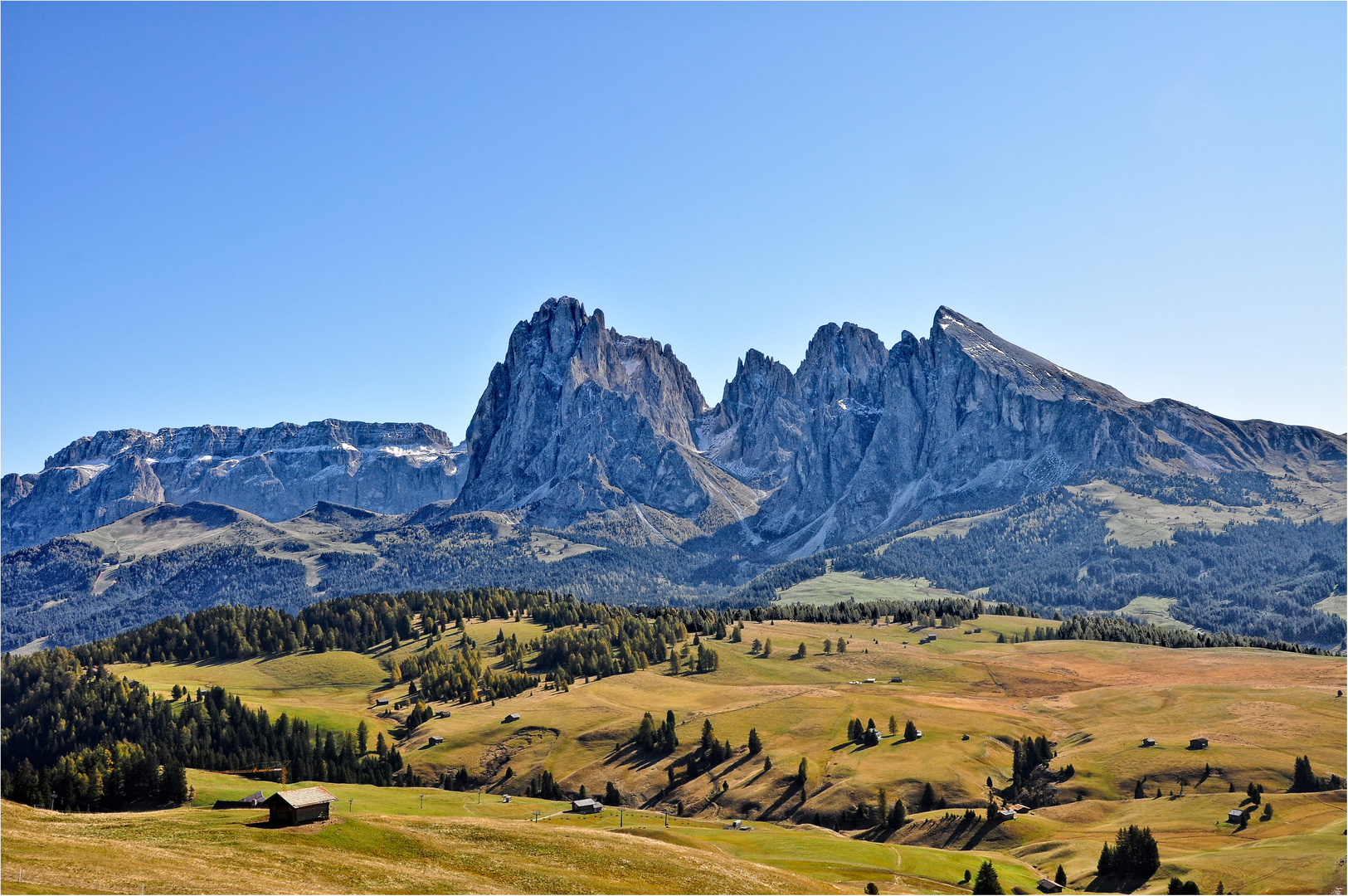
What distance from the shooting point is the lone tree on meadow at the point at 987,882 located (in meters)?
122

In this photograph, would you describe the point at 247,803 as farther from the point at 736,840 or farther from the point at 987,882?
the point at 987,882

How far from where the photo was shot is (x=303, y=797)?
10819 cm

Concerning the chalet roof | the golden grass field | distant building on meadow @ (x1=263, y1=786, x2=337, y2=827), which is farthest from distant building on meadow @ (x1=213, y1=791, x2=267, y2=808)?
distant building on meadow @ (x1=263, y1=786, x2=337, y2=827)

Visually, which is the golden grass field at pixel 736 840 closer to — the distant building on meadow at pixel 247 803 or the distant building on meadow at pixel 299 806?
the distant building on meadow at pixel 299 806

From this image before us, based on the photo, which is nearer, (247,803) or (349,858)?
(349,858)

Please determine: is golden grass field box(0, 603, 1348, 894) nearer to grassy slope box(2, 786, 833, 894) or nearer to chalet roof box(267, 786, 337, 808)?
grassy slope box(2, 786, 833, 894)

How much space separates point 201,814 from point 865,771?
123 meters

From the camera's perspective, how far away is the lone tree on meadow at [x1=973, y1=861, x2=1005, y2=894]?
12212cm

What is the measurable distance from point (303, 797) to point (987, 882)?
7986 centimetres

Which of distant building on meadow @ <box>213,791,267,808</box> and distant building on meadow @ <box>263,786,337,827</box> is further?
distant building on meadow @ <box>213,791,267,808</box>

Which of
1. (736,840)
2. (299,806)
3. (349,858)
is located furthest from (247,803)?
(736,840)

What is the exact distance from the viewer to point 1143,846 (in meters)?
133

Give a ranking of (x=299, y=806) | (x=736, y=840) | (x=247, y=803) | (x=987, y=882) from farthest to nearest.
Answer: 1. (x=247, y=803)
2. (x=736, y=840)
3. (x=987, y=882)
4. (x=299, y=806)

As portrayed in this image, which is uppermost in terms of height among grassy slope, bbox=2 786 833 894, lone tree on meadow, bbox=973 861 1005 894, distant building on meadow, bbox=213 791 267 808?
grassy slope, bbox=2 786 833 894
